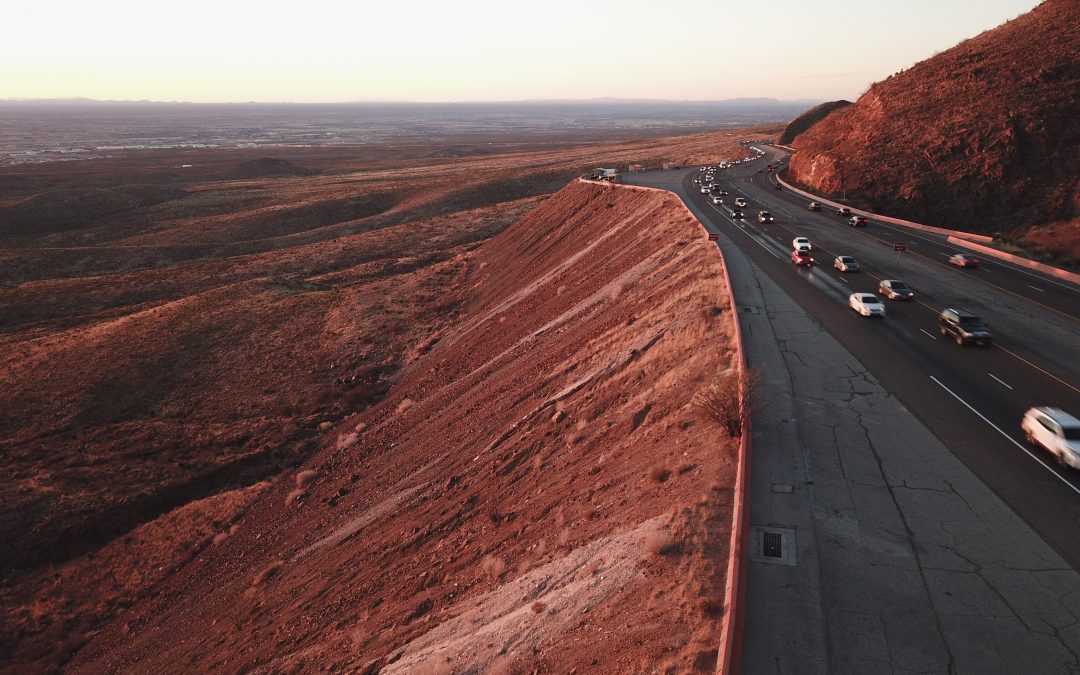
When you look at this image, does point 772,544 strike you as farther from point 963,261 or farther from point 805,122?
point 805,122

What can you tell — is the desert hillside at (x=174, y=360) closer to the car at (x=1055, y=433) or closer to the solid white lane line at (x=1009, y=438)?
the solid white lane line at (x=1009, y=438)

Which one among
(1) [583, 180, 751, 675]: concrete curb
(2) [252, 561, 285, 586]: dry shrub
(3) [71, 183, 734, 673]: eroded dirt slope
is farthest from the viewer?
(2) [252, 561, 285, 586]: dry shrub

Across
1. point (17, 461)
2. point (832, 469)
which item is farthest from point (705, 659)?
point (17, 461)

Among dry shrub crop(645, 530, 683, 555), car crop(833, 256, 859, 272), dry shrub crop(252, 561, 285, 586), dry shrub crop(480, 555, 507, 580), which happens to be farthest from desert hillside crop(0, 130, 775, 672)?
car crop(833, 256, 859, 272)

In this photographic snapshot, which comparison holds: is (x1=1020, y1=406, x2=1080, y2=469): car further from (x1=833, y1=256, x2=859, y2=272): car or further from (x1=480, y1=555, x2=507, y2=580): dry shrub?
(x1=833, y1=256, x2=859, y2=272): car

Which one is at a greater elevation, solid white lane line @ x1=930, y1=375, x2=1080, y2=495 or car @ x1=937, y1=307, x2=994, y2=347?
car @ x1=937, y1=307, x2=994, y2=347

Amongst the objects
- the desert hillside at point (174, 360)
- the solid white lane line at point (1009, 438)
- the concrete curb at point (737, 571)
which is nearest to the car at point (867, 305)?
the solid white lane line at point (1009, 438)

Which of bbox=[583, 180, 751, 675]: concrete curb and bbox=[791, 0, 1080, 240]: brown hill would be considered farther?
bbox=[791, 0, 1080, 240]: brown hill
